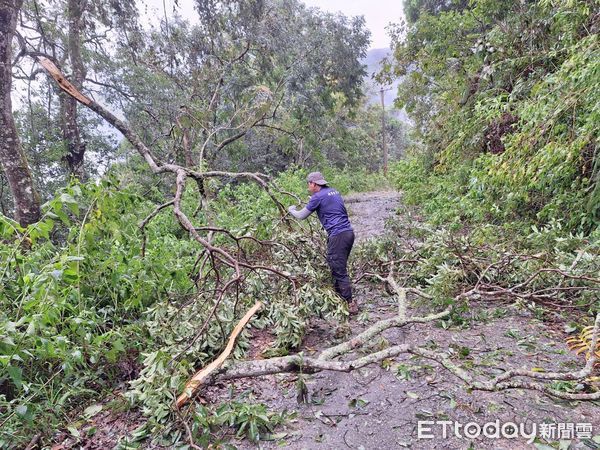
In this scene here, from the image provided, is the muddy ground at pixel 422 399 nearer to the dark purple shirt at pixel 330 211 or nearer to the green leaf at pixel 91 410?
the green leaf at pixel 91 410

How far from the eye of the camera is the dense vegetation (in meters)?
2.60

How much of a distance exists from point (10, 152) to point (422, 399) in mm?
6014

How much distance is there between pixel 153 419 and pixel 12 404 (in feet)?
3.37

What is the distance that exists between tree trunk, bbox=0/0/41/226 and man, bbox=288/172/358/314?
397 cm

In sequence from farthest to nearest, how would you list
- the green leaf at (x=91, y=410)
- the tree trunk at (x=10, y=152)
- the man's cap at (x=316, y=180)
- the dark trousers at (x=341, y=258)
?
1. the tree trunk at (x=10, y=152)
2. the man's cap at (x=316, y=180)
3. the dark trousers at (x=341, y=258)
4. the green leaf at (x=91, y=410)

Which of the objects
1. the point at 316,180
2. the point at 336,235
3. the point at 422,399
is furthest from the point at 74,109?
the point at 422,399

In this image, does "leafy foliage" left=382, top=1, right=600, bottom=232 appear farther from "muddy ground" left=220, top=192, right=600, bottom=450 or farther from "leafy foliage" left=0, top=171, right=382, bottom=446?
"leafy foliage" left=0, top=171, right=382, bottom=446

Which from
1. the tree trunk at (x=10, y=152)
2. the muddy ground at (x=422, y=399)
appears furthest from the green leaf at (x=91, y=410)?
the tree trunk at (x=10, y=152)

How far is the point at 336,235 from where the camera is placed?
3.96 metres

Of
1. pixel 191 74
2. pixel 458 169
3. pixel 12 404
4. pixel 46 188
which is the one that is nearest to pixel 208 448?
pixel 12 404

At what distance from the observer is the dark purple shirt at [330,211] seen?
3983 millimetres

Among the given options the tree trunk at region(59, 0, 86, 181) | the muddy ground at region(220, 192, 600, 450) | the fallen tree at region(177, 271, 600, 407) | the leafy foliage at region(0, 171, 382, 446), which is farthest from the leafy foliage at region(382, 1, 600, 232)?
the tree trunk at region(59, 0, 86, 181)

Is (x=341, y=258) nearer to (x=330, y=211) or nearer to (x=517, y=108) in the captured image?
(x=330, y=211)

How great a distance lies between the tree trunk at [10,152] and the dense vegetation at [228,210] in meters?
0.04
